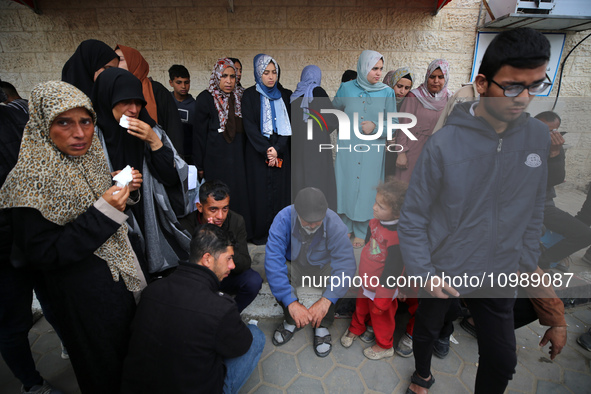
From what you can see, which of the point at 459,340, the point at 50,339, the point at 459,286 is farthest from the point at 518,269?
the point at 50,339

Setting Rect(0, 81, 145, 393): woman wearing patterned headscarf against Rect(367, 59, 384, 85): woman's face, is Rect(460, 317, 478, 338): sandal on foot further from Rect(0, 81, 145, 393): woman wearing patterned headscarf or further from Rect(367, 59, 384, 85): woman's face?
A: Rect(0, 81, 145, 393): woman wearing patterned headscarf

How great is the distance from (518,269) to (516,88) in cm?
93

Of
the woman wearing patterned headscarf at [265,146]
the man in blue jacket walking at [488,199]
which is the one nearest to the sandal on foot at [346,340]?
the man in blue jacket walking at [488,199]

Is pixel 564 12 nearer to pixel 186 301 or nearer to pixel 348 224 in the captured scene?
pixel 348 224

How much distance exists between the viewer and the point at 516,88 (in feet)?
3.82

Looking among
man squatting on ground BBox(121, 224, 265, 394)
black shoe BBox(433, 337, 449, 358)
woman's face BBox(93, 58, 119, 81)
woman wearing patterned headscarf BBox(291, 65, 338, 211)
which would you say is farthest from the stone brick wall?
man squatting on ground BBox(121, 224, 265, 394)

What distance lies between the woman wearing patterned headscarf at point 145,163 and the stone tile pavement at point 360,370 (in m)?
1.01

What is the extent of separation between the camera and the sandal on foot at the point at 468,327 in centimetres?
231

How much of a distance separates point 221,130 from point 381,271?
211 centimetres

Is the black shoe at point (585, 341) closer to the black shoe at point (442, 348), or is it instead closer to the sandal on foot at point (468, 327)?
the sandal on foot at point (468, 327)

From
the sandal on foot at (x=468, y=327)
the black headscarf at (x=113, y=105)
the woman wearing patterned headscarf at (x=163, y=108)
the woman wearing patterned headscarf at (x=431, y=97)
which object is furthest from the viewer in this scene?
the woman wearing patterned headscarf at (x=431, y=97)

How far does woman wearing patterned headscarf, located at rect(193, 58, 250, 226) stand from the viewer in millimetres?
2896

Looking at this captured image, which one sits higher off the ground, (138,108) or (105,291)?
(138,108)

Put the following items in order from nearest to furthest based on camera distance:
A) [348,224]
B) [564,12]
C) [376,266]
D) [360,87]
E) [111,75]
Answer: [111,75]
[376,266]
[348,224]
[360,87]
[564,12]
